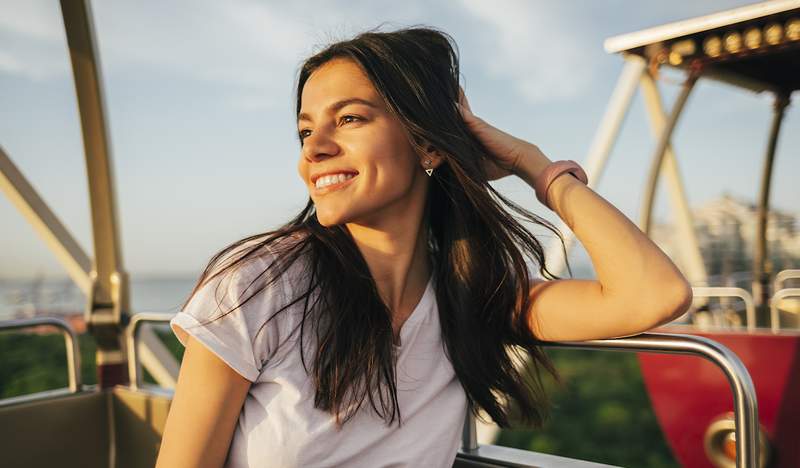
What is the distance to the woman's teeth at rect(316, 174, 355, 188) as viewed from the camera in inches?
61.8

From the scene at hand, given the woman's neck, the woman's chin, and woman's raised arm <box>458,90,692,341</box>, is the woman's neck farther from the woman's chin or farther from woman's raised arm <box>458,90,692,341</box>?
woman's raised arm <box>458,90,692,341</box>

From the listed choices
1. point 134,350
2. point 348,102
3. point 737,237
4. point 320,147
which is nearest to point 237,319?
point 320,147

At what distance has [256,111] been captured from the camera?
32.1 metres

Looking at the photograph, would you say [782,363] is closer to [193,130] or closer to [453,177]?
[453,177]

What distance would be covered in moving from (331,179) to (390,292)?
0.32 m

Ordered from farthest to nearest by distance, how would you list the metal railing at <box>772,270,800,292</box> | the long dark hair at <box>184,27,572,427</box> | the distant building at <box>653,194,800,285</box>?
1. the distant building at <box>653,194,800,285</box>
2. the metal railing at <box>772,270,800,292</box>
3. the long dark hair at <box>184,27,572,427</box>

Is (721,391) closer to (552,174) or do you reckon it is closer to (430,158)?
(552,174)

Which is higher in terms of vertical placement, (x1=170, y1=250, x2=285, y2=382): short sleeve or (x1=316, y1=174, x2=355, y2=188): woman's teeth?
(x1=316, y1=174, x2=355, y2=188): woman's teeth

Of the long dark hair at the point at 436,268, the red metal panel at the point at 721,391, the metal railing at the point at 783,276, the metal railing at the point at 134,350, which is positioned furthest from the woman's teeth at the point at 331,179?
the metal railing at the point at 783,276

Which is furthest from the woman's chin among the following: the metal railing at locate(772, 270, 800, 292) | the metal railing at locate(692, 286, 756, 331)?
the metal railing at locate(772, 270, 800, 292)

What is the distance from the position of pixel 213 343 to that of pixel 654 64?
3.13m

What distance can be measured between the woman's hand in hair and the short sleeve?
24.3 inches

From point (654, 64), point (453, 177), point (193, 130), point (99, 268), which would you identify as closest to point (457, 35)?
point (453, 177)

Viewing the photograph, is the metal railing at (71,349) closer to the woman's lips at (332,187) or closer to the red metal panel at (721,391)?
the woman's lips at (332,187)
